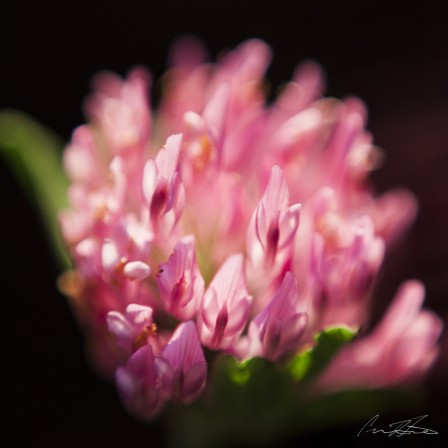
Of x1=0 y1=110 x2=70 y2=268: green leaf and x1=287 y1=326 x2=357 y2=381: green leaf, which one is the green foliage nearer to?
x1=287 y1=326 x2=357 y2=381: green leaf

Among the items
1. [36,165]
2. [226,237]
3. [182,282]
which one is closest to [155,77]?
[36,165]

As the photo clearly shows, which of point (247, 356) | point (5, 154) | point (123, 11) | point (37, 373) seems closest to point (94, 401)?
point (37, 373)

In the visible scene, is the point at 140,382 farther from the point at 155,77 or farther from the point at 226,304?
the point at 155,77

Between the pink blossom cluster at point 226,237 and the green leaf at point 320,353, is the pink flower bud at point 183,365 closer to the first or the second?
the pink blossom cluster at point 226,237

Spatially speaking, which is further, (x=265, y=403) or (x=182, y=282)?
(x=265, y=403)

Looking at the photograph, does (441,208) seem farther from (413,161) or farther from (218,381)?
(218,381)
